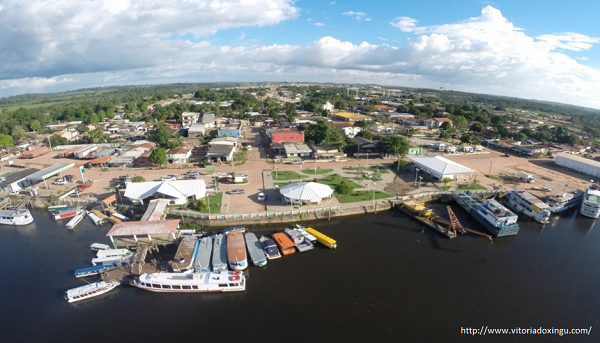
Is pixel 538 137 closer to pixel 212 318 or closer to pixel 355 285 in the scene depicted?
pixel 355 285

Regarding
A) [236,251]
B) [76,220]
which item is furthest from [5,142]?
[236,251]

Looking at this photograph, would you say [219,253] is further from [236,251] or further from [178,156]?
[178,156]

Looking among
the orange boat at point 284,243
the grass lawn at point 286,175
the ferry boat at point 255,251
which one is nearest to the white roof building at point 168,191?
the ferry boat at point 255,251

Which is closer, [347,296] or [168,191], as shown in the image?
[347,296]

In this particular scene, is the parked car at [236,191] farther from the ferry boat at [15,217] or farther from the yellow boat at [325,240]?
the ferry boat at [15,217]

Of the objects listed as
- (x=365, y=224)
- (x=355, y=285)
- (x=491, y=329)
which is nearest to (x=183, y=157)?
(x=365, y=224)

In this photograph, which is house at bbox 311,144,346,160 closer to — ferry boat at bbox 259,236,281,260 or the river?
the river
